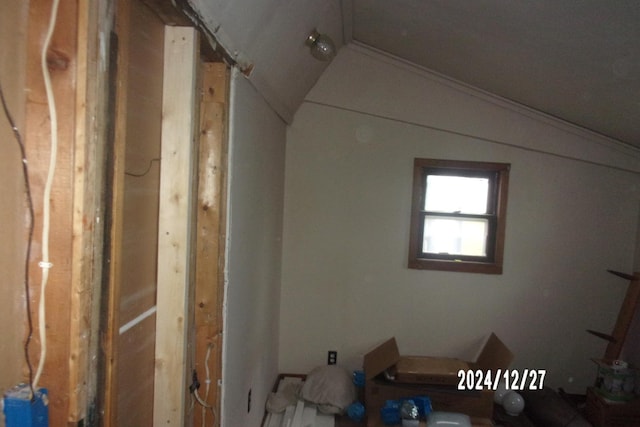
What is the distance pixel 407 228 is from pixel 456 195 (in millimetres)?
506

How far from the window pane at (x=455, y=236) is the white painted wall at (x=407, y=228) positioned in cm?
20

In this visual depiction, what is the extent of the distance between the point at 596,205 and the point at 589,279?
61 cm

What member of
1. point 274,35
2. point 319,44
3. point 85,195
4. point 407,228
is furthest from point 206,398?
point 407,228

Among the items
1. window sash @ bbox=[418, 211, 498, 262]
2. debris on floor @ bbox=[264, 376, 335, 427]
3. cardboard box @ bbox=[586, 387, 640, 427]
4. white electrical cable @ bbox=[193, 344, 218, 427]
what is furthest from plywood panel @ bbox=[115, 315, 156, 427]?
cardboard box @ bbox=[586, 387, 640, 427]

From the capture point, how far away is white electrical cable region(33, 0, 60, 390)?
775 mm

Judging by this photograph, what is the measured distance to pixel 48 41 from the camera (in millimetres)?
775

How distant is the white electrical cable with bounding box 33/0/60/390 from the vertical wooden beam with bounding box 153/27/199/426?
0.47 metres

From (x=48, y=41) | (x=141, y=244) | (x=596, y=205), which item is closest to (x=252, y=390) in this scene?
(x=141, y=244)

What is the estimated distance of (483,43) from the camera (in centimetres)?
213

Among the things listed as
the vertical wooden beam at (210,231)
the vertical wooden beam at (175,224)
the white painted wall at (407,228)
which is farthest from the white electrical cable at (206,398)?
the white painted wall at (407,228)

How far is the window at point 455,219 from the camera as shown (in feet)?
10.4

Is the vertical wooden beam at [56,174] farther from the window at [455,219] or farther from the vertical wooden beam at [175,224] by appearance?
the window at [455,219]
